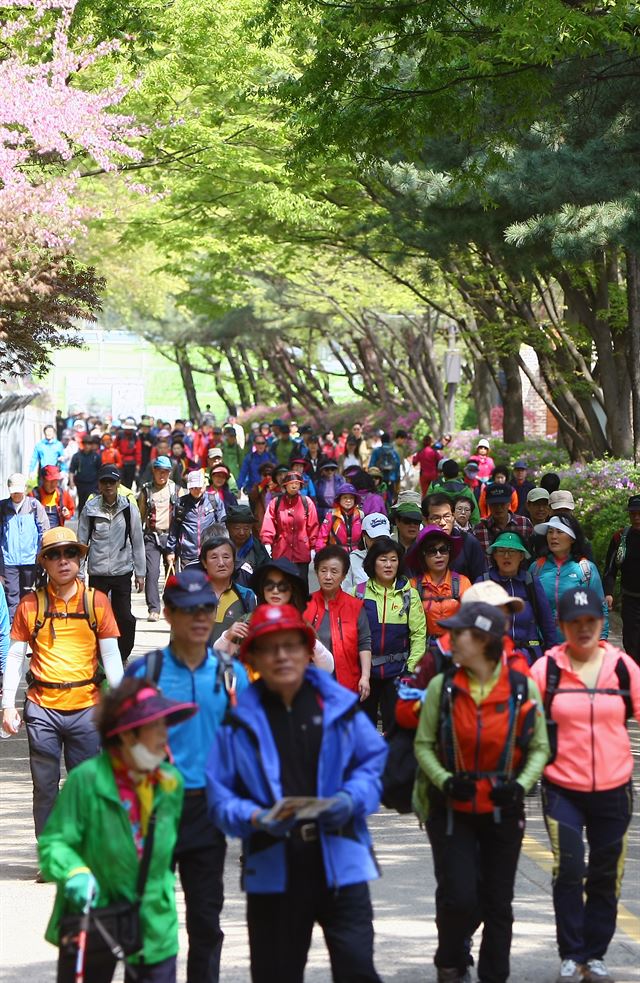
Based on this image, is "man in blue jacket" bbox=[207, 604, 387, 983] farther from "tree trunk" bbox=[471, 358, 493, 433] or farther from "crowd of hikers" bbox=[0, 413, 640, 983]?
"tree trunk" bbox=[471, 358, 493, 433]

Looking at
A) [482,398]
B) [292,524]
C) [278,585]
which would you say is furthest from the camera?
[482,398]

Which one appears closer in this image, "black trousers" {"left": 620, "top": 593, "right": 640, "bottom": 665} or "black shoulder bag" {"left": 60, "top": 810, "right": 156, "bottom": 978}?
"black shoulder bag" {"left": 60, "top": 810, "right": 156, "bottom": 978}

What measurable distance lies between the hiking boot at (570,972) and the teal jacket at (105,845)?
6.47 ft

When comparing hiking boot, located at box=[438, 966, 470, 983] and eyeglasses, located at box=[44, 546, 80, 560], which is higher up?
eyeglasses, located at box=[44, 546, 80, 560]

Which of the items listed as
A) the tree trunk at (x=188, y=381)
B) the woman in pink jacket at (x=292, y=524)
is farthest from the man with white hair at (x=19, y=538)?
the tree trunk at (x=188, y=381)

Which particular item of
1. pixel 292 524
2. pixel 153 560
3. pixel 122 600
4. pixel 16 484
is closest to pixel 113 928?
pixel 122 600

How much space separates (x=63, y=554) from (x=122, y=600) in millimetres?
5490

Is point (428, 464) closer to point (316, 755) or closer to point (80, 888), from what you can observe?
point (316, 755)

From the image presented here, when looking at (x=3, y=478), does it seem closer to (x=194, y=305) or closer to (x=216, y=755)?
(x=194, y=305)

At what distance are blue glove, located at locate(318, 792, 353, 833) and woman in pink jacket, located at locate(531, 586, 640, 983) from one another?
1644 millimetres

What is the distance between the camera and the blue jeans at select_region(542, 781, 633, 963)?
604 cm

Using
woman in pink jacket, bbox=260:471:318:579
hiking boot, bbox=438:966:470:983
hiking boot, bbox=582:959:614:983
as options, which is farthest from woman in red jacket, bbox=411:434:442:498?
hiking boot, bbox=438:966:470:983

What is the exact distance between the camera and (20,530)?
1520cm

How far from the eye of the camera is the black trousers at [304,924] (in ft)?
15.2
